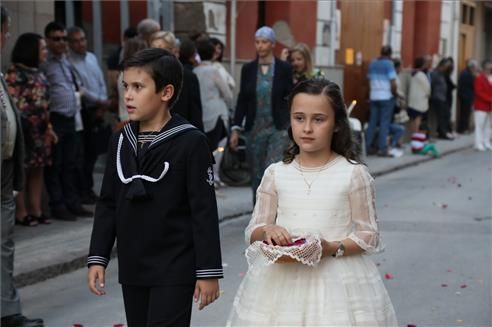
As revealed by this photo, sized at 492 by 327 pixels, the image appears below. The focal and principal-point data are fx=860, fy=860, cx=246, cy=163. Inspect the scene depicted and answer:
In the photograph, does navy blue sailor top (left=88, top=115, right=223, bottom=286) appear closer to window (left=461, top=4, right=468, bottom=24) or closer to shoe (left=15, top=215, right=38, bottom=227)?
shoe (left=15, top=215, right=38, bottom=227)

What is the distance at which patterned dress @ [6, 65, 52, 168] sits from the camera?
300 inches

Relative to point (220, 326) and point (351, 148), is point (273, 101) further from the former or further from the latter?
point (351, 148)

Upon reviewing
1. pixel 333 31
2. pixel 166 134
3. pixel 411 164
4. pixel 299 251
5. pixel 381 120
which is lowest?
pixel 411 164

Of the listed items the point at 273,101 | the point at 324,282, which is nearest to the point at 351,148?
the point at 324,282

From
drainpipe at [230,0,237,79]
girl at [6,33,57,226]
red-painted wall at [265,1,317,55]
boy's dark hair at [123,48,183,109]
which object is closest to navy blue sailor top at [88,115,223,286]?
boy's dark hair at [123,48,183,109]

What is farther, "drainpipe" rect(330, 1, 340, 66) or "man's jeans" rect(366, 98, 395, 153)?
"drainpipe" rect(330, 1, 340, 66)

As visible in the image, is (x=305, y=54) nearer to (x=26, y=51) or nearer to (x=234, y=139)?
(x=234, y=139)

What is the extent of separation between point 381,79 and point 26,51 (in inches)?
365

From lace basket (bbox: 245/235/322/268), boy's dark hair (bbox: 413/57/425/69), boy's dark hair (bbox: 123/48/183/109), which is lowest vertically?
lace basket (bbox: 245/235/322/268)

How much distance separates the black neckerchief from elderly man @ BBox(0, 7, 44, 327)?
167 centimetres

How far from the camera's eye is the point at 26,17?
8.59 m

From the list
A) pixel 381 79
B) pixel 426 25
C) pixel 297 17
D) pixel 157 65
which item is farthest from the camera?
pixel 426 25

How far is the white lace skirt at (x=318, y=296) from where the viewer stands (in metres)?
3.44

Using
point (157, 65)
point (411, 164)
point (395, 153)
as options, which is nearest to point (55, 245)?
point (157, 65)
